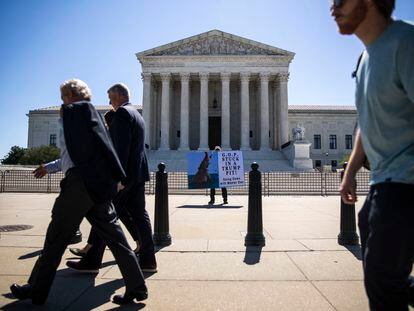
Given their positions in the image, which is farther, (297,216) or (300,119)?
(300,119)

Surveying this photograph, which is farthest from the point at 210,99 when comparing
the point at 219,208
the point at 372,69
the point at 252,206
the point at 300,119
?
the point at 372,69

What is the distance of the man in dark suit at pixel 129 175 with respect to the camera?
4008mm

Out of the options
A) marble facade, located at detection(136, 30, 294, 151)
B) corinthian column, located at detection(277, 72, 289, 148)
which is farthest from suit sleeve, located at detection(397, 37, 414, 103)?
corinthian column, located at detection(277, 72, 289, 148)

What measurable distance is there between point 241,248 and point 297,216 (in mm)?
4276

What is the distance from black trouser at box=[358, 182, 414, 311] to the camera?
1.76 m

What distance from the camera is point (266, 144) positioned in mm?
45656

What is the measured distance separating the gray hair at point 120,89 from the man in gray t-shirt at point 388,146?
2972 mm

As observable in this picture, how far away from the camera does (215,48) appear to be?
46844 millimetres

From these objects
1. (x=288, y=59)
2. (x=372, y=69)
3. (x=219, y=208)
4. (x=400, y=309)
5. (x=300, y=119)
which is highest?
(x=288, y=59)

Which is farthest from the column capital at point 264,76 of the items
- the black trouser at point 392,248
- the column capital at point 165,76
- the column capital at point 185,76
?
the black trouser at point 392,248

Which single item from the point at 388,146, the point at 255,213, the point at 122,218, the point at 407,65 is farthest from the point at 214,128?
the point at 407,65

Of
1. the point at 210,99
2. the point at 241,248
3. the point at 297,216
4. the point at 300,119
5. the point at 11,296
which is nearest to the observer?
the point at 11,296

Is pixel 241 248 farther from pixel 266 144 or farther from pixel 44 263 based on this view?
pixel 266 144

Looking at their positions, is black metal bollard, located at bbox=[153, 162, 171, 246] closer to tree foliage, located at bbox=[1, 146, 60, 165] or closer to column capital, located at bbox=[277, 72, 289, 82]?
column capital, located at bbox=[277, 72, 289, 82]
